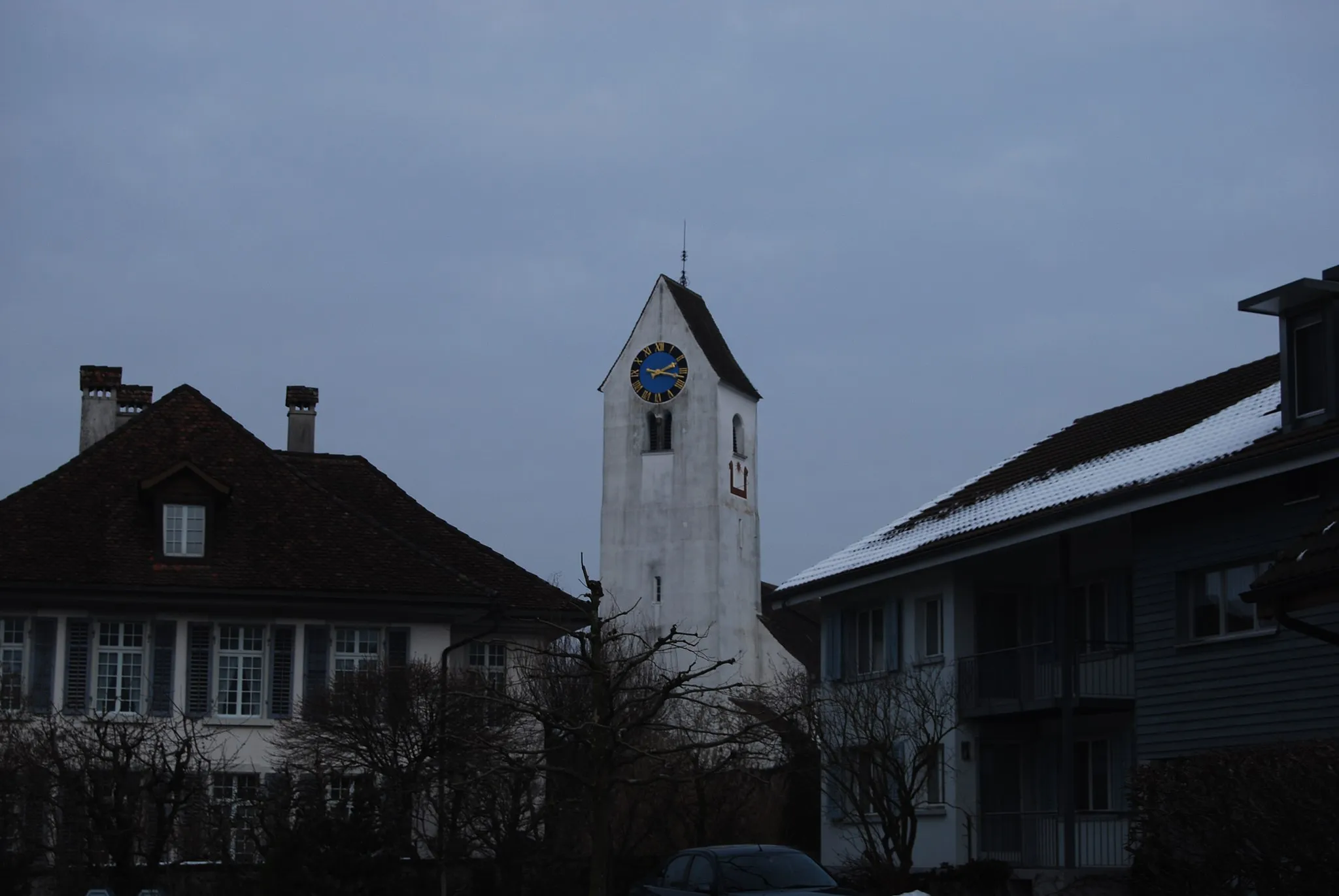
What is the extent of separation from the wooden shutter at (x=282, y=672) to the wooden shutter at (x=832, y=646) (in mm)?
9993

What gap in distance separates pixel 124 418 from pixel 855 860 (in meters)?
19.6

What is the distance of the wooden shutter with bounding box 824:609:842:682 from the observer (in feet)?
125

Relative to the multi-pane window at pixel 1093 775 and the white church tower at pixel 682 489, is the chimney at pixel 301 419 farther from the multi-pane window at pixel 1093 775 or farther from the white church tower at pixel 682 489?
the white church tower at pixel 682 489

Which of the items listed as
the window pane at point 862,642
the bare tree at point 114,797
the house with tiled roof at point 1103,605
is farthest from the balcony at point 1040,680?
the bare tree at point 114,797

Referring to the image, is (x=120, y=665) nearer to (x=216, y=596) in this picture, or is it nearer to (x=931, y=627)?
(x=216, y=596)

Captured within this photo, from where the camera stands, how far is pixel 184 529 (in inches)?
1447

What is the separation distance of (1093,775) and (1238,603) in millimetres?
6696

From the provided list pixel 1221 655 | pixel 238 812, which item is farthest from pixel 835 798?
pixel 238 812

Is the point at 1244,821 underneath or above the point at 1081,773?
underneath

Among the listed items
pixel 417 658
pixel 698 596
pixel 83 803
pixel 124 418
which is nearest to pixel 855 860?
pixel 417 658

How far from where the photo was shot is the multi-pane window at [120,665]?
1406 inches

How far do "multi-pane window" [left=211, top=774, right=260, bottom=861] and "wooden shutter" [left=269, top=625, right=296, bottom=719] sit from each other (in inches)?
59.9

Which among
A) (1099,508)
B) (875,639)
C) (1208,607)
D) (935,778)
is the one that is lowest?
(935,778)

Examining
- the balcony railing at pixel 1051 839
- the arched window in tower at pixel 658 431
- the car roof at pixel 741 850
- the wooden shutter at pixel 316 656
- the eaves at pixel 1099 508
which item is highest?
the arched window in tower at pixel 658 431
